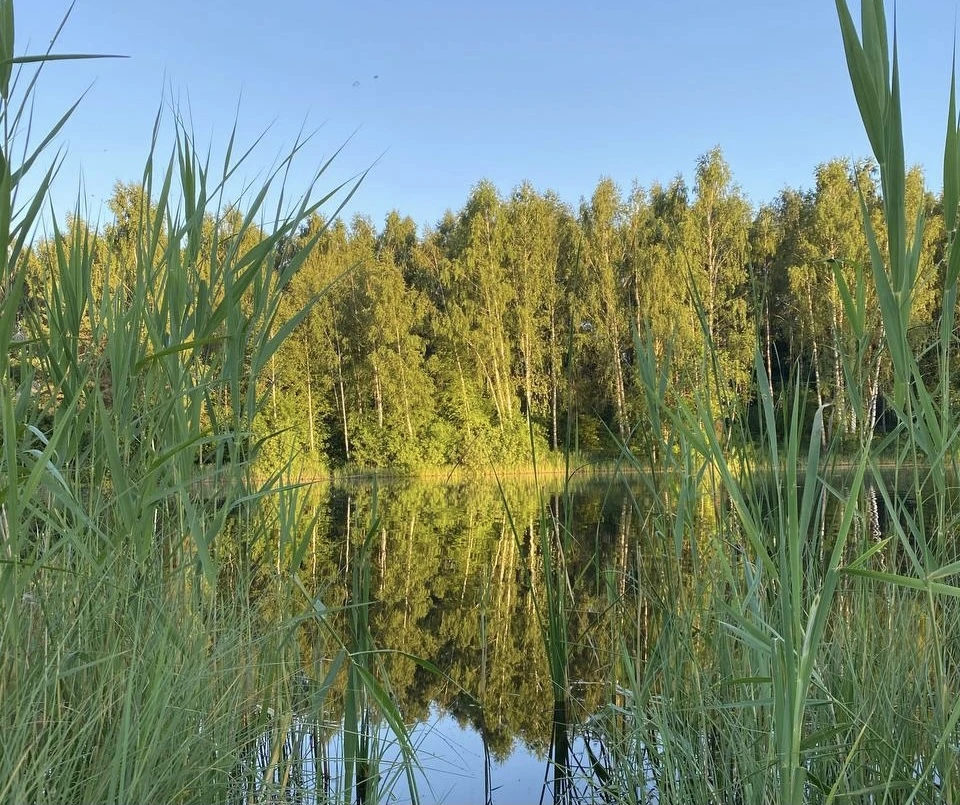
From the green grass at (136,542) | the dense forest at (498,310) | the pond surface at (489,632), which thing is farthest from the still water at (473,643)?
the dense forest at (498,310)

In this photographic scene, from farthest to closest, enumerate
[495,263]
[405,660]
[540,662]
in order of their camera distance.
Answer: [495,263] < [405,660] < [540,662]

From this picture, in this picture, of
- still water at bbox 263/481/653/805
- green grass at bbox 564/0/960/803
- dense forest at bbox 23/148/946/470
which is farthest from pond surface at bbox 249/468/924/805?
dense forest at bbox 23/148/946/470

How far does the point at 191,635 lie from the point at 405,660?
7.65 feet

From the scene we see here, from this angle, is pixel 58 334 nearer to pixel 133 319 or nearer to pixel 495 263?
pixel 133 319

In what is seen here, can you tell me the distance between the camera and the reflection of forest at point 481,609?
2639 mm

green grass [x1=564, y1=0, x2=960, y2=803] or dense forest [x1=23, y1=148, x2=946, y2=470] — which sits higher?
dense forest [x1=23, y1=148, x2=946, y2=470]

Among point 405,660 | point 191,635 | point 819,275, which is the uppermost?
point 819,275

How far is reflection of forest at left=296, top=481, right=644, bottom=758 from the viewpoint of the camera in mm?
2639

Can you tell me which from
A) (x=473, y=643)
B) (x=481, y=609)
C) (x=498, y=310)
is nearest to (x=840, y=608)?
(x=481, y=609)

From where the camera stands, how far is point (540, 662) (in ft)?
10.8

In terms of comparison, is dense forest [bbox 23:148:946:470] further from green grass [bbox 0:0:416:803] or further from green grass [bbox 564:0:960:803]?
green grass [bbox 564:0:960:803]

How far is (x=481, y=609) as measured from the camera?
7.80 ft

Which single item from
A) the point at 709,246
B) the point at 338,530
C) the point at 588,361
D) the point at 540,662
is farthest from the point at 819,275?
the point at 540,662

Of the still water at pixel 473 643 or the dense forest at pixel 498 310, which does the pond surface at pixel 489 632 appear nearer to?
the still water at pixel 473 643
